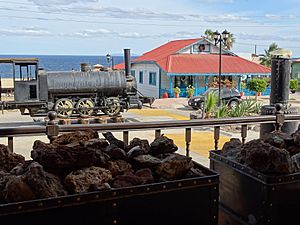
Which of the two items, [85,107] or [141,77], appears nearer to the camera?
[85,107]

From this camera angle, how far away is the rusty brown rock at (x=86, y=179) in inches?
52.2

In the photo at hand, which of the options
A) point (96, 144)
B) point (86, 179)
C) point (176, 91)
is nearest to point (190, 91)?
point (176, 91)

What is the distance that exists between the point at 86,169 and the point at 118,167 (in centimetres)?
17

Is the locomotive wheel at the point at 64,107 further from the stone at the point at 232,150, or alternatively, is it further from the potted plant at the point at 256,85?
the stone at the point at 232,150

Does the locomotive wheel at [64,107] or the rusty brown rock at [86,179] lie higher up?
the rusty brown rock at [86,179]

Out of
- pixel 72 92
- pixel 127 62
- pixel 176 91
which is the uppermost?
pixel 127 62

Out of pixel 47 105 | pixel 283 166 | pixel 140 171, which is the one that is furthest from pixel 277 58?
pixel 47 105

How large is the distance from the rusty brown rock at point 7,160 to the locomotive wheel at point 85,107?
579 inches

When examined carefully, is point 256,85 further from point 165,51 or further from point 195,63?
point 165,51

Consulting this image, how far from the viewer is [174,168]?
1497 millimetres

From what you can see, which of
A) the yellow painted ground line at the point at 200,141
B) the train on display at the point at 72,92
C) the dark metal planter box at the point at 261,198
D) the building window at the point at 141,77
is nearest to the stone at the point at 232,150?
the dark metal planter box at the point at 261,198

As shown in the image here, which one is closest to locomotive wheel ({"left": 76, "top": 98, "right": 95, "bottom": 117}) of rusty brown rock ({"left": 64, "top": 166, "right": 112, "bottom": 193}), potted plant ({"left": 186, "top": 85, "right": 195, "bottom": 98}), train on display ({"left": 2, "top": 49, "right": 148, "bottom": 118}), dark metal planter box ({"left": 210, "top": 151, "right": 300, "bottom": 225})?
train on display ({"left": 2, "top": 49, "right": 148, "bottom": 118})

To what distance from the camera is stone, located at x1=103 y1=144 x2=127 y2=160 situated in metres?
1.64

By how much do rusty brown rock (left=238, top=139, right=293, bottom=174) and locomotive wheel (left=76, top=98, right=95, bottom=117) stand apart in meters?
15.0
